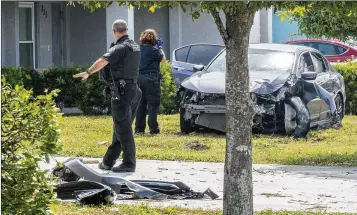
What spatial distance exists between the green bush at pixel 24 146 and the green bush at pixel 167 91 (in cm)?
1349

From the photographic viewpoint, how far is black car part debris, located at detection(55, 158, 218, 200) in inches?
385

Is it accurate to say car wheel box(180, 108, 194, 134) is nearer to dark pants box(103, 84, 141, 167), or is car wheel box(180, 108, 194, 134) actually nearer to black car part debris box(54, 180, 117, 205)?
dark pants box(103, 84, 141, 167)

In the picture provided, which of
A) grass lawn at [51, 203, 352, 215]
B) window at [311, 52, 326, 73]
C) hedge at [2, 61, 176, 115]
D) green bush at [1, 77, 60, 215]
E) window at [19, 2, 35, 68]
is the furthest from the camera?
window at [19, 2, 35, 68]

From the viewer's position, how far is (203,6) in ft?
23.7

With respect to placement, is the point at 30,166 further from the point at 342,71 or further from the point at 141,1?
the point at 342,71

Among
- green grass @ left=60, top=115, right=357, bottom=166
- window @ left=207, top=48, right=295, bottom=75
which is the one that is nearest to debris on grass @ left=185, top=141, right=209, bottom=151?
green grass @ left=60, top=115, right=357, bottom=166

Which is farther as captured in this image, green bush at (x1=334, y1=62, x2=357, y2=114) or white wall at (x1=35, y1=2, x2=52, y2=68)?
white wall at (x1=35, y1=2, x2=52, y2=68)

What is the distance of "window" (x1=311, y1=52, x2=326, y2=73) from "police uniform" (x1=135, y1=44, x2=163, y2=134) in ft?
10.2

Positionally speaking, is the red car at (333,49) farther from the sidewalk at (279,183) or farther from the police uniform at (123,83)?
the police uniform at (123,83)

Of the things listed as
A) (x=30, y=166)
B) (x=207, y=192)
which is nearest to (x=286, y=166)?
(x=207, y=192)

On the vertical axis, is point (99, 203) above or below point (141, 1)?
below

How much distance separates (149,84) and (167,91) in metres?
3.99

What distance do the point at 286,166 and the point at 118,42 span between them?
2797 mm

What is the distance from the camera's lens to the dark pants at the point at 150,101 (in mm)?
15547
